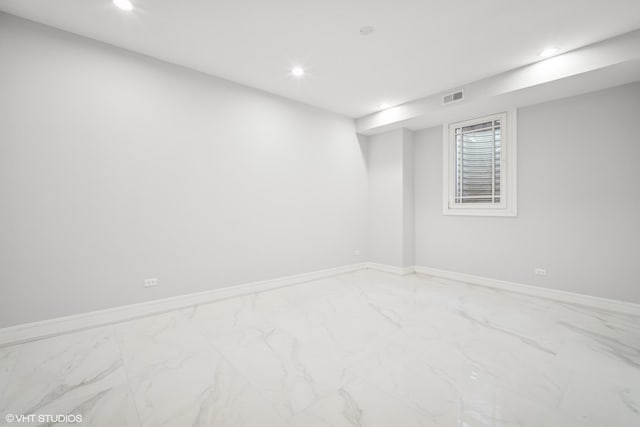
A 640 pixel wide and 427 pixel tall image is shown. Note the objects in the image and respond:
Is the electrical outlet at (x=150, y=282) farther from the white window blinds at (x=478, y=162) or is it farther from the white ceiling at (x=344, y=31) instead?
the white window blinds at (x=478, y=162)

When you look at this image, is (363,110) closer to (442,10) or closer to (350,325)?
(442,10)

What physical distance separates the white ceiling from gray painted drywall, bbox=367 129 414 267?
5.30ft

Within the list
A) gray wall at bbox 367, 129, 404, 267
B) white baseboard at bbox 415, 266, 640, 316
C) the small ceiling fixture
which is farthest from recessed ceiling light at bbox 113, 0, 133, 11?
white baseboard at bbox 415, 266, 640, 316

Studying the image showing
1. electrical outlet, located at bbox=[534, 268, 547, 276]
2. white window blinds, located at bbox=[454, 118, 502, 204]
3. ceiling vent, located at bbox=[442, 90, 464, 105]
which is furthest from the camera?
white window blinds, located at bbox=[454, 118, 502, 204]

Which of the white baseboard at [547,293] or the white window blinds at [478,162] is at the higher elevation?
the white window blinds at [478,162]

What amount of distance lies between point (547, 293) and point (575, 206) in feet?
4.00

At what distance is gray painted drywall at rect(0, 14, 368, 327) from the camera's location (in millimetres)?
2592

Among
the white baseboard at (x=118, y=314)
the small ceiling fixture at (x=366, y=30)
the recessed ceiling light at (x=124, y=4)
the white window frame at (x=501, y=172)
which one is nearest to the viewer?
the recessed ceiling light at (x=124, y=4)

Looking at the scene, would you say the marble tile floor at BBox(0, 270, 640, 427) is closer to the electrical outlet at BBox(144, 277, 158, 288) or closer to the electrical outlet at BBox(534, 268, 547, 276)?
the electrical outlet at BBox(144, 277, 158, 288)

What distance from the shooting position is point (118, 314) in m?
2.99

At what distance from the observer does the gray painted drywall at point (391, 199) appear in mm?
5168

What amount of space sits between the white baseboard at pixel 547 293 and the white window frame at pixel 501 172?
104 cm

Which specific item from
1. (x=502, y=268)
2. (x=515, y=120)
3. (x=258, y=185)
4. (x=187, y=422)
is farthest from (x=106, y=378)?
(x=515, y=120)

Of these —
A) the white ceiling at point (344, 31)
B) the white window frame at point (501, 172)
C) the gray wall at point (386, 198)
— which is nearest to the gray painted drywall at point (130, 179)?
the white ceiling at point (344, 31)
